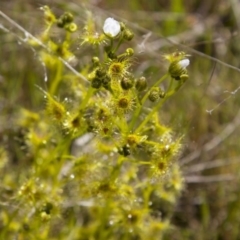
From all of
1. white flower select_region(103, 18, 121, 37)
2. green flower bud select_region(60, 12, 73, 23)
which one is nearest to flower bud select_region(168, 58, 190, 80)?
white flower select_region(103, 18, 121, 37)

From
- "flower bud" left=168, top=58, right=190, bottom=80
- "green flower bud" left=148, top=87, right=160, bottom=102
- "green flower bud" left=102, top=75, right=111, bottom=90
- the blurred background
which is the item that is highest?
the blurred background

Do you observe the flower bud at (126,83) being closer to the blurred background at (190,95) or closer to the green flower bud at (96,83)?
the green flower bud at (96,83)

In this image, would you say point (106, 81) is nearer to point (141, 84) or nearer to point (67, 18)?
point (141, 84)

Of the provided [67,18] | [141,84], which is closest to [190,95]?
[67,18]

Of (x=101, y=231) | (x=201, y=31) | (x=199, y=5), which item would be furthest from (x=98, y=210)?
(x=199, y=5)

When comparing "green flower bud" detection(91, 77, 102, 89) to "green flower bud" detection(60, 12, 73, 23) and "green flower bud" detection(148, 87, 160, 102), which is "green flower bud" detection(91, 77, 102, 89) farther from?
"green flower bud" detection(60, 12, 73, 23)

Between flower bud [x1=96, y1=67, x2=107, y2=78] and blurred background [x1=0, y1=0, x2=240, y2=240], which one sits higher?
blurred background [x1=0, y1=0, x2=240, y2=240]
